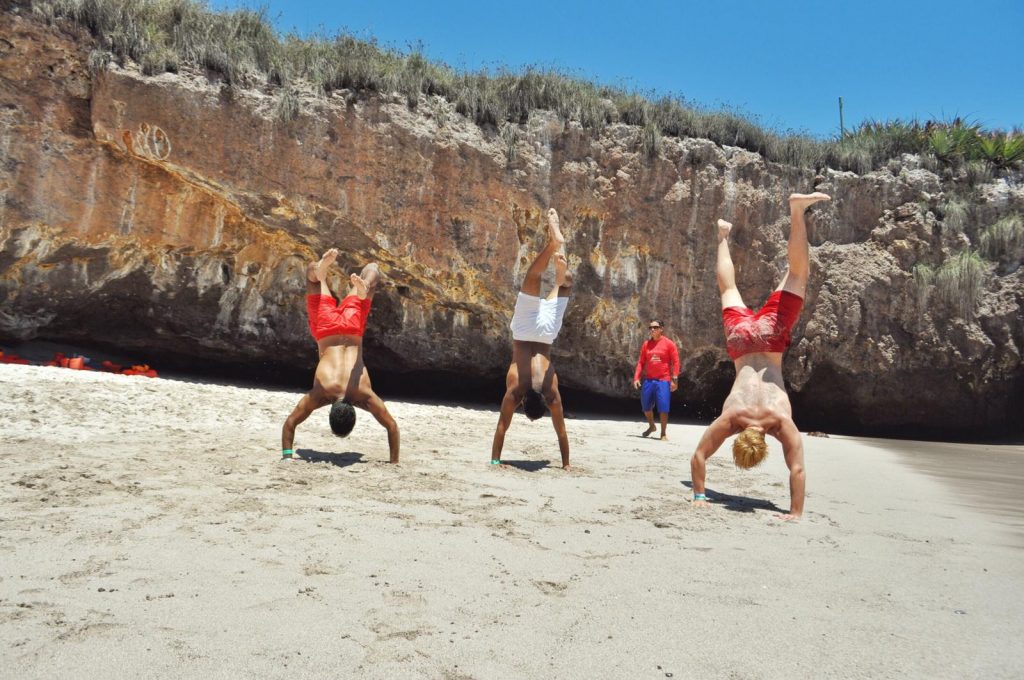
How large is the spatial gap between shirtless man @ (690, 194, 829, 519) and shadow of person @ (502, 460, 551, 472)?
132 centimetres

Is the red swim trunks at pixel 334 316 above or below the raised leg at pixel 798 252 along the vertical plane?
below

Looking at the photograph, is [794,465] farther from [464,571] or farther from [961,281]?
[961,281]

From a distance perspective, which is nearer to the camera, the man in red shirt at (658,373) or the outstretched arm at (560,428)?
the outstretched arm at (560,428)

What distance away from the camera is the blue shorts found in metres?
8.88

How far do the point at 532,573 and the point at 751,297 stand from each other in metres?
8.66

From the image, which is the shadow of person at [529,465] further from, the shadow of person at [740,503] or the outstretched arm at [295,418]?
the outstretched arm at [295,418]

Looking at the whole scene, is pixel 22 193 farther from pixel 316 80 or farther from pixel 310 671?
pixel 310 671

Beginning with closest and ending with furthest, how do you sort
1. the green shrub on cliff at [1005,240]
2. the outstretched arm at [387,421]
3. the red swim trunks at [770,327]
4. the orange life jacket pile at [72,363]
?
the red swim trunks at [770,327] < the outstretched arm at [387,421] < the orange life jacket pile at [72,363] < the green shrub on cliff at [1005,240]

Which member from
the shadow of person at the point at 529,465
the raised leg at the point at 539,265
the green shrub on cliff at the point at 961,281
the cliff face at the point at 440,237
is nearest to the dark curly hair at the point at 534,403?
the shadow of person at the point at 529,465

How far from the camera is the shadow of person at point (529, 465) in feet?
18.6

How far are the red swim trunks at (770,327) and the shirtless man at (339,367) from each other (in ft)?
8.45

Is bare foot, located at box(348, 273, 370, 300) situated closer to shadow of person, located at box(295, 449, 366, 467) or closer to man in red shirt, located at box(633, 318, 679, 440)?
shadow of person, located at box(295, 449, 366, 467)

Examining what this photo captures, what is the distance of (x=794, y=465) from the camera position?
442 cm

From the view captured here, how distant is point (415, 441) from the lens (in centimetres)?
700
